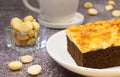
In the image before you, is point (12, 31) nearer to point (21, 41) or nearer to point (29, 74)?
point (21, 41)

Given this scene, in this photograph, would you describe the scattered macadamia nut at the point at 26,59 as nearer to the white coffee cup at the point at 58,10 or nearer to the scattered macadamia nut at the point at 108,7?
the white coffee cup at the point at 58,10

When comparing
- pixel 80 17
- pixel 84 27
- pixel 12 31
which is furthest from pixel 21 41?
pixel 80 17

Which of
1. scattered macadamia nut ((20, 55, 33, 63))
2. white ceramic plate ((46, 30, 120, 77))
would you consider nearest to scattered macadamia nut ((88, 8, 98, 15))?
white ceramic plate ((46, 30, 120, 77))

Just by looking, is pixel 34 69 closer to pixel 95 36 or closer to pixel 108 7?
pixel 95 36

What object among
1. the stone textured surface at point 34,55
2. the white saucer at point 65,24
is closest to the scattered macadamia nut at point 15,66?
the stone textured surface at point 34,55

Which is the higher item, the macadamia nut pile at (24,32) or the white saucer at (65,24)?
the macadamia nut pile at (24,32)

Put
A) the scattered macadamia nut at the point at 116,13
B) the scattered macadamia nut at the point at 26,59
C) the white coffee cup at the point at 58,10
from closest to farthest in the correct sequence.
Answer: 1. the scattered macadamia nut at the point at 26,59
2. the white coffee cup at the point at 58,10
3. the scattered macadamia nut at the point at 116,13
